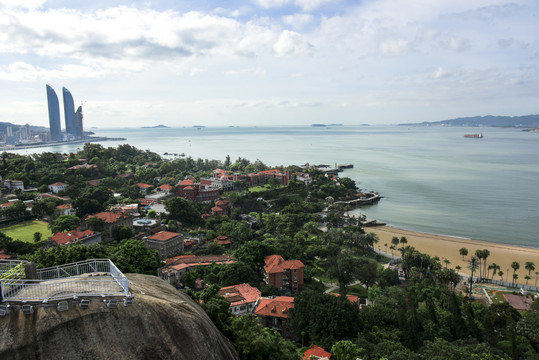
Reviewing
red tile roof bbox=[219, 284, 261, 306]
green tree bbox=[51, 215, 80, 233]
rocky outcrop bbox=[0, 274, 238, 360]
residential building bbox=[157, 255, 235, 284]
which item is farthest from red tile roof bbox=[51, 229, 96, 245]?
rocky outcrop bbox=[0, 274, 238, 360]

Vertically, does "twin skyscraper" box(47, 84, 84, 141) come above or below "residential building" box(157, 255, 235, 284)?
above

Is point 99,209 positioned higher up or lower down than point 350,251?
higher up

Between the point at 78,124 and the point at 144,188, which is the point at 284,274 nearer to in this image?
the point at 144,188

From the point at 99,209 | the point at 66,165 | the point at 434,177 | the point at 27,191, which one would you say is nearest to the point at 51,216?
the point at 99,209

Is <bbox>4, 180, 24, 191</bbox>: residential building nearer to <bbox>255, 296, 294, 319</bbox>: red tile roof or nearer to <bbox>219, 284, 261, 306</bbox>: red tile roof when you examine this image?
<bbox>219, 284, 261, 306</bbox>: red tile roof

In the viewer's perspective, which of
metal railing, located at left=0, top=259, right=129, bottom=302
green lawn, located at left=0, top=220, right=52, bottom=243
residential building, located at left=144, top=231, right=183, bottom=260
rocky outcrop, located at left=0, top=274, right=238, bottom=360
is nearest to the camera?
rocky outcrop, located at left=0, top=274, right=238, bottom=360

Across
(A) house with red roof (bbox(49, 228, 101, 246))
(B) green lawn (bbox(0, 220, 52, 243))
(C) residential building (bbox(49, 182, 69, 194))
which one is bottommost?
(B) green lawn (bbox(0, 220, 52, 243))

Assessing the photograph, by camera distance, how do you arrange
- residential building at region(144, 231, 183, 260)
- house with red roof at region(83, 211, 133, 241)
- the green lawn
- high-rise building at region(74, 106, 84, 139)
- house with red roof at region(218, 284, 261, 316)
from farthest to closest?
high-rise building at region(74, 106, 84, 139)
house with red roof at region(83, 211, 133, 241)
the green lawn
residential building at region(144, 231, 183, 260)
house with red roof at region(218, 284, 261, 316)

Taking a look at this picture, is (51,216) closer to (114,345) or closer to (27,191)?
(27,191)
